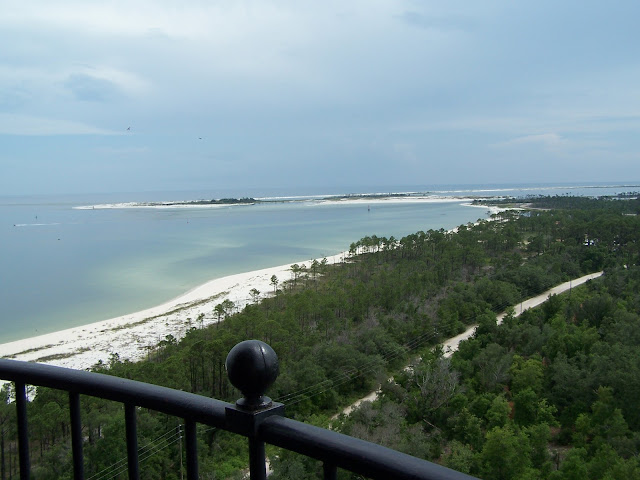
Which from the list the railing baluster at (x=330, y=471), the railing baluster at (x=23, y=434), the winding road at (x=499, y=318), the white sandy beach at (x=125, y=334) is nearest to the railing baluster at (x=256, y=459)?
the railing baluster at (x=330, y=471)

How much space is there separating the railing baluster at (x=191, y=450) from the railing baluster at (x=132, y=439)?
0.57 ft

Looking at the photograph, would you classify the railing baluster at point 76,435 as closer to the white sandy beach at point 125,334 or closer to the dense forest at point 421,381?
the dense forest at point 421,381

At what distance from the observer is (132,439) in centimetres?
130

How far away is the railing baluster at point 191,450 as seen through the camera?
1.21 metres

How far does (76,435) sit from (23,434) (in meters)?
0.22

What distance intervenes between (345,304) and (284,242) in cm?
2519

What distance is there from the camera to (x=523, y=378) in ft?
48.6

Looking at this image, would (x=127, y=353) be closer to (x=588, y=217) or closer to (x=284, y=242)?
(x=284, y=242)

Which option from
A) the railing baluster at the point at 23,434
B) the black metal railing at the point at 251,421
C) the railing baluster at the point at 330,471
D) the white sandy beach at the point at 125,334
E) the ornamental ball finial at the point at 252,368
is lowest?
the white sandy beach at the point at 125,334

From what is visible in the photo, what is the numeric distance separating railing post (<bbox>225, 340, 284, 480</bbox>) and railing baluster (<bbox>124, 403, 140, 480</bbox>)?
35 centimetres

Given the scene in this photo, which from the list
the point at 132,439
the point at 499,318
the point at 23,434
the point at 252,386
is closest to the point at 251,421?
the point at 252,386

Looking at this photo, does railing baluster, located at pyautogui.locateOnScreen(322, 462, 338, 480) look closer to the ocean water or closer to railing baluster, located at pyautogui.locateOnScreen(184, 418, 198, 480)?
railing baluster, located at pyautogui.locateOnScreen(184, 418, 198, 480)

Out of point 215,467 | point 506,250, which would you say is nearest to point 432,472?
point 215,467

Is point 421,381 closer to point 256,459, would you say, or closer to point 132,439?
point 132,439
